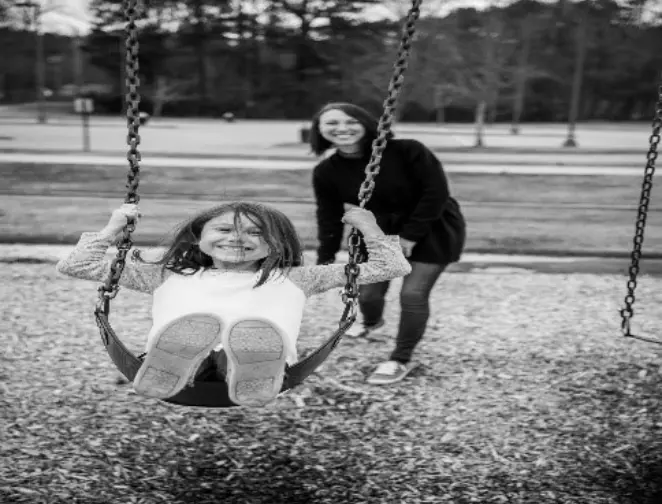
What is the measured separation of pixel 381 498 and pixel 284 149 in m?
17.1

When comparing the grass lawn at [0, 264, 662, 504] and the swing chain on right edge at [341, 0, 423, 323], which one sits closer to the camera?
the swing chain on right edge at [341, 0, 423, 323]

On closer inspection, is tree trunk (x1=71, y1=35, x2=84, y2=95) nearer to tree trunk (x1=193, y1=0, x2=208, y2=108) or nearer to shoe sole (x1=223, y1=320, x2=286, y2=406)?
tree trunk (x1=193, y1=0, x2=208, y2=108)

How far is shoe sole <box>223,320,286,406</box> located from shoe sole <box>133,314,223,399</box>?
0.20 feet

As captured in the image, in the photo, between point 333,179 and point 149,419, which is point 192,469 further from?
point 333,179

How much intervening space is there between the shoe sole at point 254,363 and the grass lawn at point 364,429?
0.57m

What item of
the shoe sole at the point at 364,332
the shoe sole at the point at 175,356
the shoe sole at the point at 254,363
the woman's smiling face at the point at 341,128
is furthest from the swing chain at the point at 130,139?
the shoe sole at the point at 364,332

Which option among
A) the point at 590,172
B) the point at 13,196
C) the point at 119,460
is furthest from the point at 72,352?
the point at 590,172

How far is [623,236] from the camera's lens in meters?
7.37

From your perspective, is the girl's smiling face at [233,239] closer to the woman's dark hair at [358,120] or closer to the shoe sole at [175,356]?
the shoe sole at [175,356]

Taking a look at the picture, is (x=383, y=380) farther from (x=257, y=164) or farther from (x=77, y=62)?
(x=77, y=62)

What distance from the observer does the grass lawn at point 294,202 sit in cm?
706

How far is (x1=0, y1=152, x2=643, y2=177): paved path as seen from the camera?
13602mm

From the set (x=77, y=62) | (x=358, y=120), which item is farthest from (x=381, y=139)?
(x=77, y=62)

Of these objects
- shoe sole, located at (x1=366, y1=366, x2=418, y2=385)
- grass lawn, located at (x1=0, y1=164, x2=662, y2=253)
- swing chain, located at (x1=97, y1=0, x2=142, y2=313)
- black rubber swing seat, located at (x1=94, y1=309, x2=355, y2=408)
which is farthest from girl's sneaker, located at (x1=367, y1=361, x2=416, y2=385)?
grass lawn, located at (x1=0, y1=164, x2=662, y2=253)
